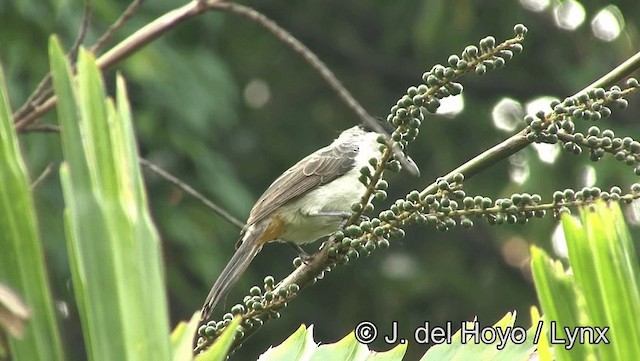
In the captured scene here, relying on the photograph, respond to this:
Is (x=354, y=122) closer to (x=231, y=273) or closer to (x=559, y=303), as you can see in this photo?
(x=231, y=273)

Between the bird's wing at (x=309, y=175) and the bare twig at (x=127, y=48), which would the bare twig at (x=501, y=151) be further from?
the bird's wing at (x=309, y=175)

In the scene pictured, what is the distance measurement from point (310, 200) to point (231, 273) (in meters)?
1.08

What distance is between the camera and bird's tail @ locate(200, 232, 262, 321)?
2.88 metres

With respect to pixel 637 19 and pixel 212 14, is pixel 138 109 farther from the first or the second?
pixel 637 19

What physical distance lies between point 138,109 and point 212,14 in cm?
97

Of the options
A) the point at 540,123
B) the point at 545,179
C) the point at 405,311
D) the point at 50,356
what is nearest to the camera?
the point at 50,356

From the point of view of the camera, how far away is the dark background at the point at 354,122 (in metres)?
7.64

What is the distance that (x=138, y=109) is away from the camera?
793cm

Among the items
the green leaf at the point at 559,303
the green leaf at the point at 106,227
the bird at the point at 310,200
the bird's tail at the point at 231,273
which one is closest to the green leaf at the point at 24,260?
the green leaf at the point at 106,227

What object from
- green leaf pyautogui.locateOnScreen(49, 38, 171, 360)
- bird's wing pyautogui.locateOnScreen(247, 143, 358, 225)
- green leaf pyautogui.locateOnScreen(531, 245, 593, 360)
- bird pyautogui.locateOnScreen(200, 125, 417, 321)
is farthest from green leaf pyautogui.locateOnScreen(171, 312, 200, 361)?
bird's wing pyautogui.locateOnScreen(247, 143, 358, 225)

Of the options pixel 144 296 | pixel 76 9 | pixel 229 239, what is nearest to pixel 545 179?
pixel 229 239

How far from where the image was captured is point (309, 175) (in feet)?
14.9

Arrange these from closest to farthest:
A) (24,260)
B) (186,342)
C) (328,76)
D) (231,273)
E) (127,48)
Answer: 1. (24,260)
2. (186,342)
3. (328,76)
4. (127,48)
5. (231,273)

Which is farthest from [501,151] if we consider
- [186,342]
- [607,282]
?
[186,342]
